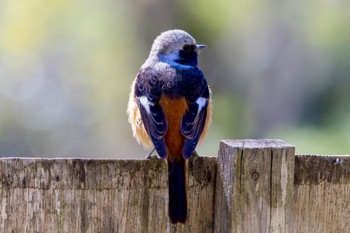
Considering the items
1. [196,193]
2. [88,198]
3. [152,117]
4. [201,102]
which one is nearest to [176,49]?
[201,102]

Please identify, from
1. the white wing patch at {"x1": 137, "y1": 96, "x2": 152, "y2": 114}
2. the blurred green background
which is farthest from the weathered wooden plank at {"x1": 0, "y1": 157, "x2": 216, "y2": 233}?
the blurred green background

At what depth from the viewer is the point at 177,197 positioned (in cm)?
352

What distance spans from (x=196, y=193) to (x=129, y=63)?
10.2m

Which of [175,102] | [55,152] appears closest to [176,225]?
[175,102]

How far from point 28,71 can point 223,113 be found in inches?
134

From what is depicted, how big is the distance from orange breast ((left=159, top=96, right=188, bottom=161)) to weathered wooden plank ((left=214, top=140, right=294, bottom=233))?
624 millimetres

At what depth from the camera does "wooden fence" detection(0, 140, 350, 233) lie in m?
3.47

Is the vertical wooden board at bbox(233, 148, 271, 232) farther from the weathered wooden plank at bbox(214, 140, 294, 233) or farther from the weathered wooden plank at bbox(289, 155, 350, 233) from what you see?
the weathered wooden plank at bbox(289, 155, 350, 233)

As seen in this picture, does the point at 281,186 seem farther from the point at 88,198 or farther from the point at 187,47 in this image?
the point at 187,47

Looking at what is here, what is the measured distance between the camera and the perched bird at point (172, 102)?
175 inches

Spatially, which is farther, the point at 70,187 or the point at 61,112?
the point at 61,112

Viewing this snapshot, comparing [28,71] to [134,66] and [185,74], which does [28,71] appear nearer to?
[134,66]

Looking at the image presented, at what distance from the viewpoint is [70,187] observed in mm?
3555

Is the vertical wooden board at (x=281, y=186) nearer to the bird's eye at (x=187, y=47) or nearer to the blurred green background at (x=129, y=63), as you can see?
the bird's eye at (x=187, y=47)
